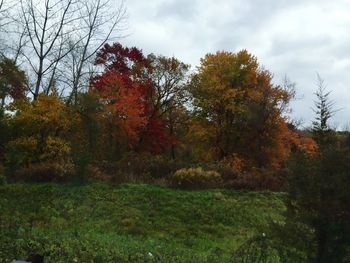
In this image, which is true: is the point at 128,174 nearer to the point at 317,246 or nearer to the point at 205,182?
the point at 205,182

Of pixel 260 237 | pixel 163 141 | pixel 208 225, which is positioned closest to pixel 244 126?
pixel 163 141

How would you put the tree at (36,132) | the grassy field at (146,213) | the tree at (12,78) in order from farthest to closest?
the tree at (12,78), the tree at (36,132), the grassy field at (146,213)

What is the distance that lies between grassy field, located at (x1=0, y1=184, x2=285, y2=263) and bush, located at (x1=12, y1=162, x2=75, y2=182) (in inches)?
49.3

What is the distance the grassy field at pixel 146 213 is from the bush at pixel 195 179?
115cm

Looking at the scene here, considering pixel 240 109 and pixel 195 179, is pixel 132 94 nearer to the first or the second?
pixel 240 109

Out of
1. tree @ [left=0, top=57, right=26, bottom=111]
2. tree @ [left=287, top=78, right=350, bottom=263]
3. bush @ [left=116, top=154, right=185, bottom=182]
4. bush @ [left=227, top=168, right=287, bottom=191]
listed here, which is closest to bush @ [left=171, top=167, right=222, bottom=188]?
bush @ [left=227, top=168, right=287, bottom=191]

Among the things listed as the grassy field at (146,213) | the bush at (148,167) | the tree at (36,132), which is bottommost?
the grassy field at (146,213)

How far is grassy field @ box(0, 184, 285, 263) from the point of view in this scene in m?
14.6

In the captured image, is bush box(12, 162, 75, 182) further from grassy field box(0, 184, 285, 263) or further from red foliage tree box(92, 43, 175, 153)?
red foliage tree box(92, 43, 175, 153)

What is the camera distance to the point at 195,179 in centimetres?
2252

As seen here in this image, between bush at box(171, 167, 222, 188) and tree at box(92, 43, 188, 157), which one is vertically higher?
tree at box(92, 43, 188, 157)

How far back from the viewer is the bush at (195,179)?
22.3 meters

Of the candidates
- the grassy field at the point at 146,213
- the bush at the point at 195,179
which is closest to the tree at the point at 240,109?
the bush at the point at 195,179

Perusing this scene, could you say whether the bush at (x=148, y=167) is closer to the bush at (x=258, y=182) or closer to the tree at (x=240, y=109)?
the bush at (x=258, y=182)
